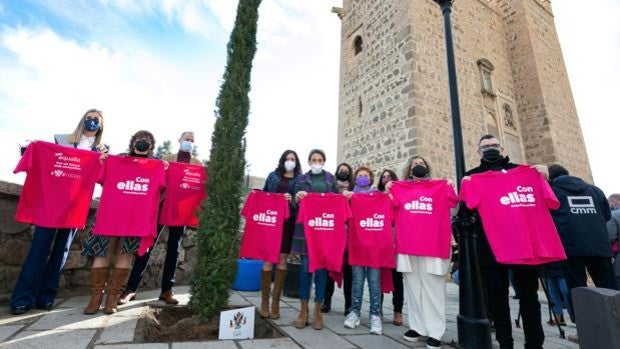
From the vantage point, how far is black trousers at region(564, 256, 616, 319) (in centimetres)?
322

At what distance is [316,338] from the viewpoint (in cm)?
260

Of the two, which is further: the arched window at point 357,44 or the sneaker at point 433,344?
the arched window at point 357,44

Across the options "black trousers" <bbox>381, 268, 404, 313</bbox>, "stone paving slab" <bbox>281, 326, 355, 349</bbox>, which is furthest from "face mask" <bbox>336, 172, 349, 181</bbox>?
"stone paving slab" <bbox>281, 326, 355, 349</bbox>

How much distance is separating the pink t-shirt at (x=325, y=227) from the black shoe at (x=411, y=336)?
32.3 inches

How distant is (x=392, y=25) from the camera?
9.04m

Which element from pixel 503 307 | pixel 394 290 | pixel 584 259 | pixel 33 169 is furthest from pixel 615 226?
pixel 33 169

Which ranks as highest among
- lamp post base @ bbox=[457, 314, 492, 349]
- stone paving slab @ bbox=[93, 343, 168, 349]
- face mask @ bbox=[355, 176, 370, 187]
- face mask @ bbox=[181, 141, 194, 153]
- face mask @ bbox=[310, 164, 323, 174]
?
face mask @ bbox=[181, 141, 194, 153]

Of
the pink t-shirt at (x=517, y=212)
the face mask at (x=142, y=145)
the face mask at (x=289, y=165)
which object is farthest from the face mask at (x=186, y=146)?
the pink t-shirt at (x=517, y=212)

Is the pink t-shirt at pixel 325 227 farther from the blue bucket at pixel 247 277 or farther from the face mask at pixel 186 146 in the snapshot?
the blue bucket at pixel 247 277

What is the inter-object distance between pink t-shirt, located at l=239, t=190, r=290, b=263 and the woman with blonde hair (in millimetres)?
1796

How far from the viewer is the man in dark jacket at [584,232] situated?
317cm

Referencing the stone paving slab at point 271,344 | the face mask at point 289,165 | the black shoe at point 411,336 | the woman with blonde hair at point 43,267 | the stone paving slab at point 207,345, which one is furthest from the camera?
the face mask at point 289,165

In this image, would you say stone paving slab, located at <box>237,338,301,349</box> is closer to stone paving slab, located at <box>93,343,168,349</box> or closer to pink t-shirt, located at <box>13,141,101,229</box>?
stone paving slab, located at <box>93,343,168,349</box>

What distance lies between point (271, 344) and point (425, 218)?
1717 millimetres
